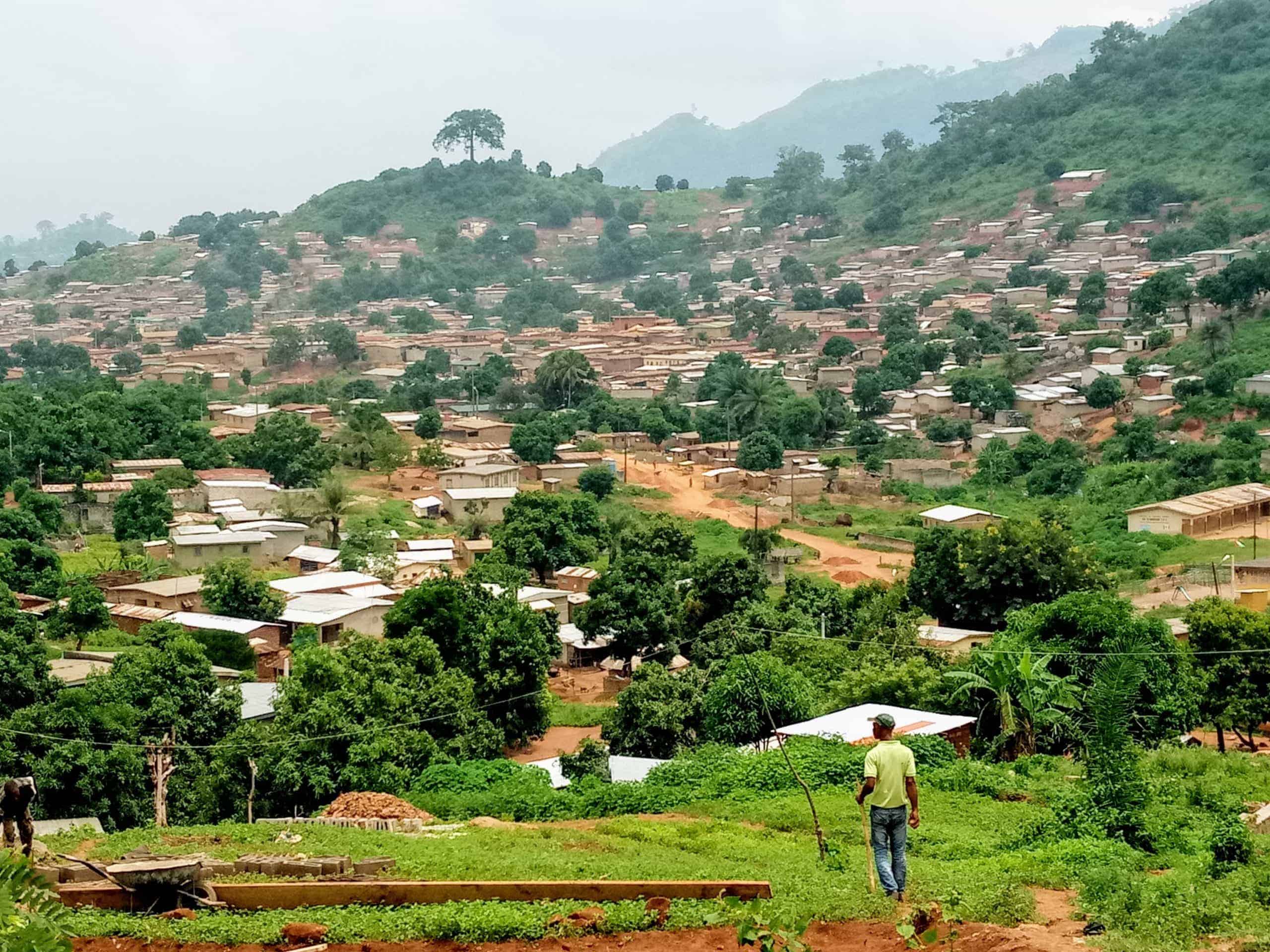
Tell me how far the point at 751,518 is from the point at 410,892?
30119 millimetres

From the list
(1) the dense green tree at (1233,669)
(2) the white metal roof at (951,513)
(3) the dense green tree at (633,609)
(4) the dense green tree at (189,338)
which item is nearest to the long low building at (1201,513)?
(2) the white metal roof at (951,513)

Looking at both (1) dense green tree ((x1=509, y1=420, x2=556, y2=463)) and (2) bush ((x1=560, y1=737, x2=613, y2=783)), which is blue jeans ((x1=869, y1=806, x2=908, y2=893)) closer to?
(2) bush ((x1=560, y1=737, x2=613, y2=783))

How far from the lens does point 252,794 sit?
599 inches

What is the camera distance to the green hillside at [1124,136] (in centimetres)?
7244

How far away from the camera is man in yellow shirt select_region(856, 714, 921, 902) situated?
7.87m

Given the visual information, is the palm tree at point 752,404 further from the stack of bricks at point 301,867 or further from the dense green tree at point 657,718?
the stack of bricks at point 301,867

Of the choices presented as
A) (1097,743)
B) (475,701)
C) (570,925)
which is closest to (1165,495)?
(475,701)

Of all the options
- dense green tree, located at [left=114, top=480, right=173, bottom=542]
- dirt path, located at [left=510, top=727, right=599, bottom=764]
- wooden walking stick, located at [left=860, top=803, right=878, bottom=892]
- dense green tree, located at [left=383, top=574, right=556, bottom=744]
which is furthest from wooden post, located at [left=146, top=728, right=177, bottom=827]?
dense green tree, located at [left=114, top=480, right=173, bottom=542]

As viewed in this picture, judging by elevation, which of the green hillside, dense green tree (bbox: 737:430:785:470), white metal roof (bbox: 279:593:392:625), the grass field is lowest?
dense green tree (bbox: 737:430:785:470)

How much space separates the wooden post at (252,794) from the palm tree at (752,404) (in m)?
32.5

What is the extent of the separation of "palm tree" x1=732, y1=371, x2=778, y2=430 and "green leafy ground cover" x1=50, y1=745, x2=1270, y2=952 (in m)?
33.3

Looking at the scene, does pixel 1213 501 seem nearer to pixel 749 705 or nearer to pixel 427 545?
pixel 427 545

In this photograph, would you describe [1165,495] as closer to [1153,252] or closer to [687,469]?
[687,469]

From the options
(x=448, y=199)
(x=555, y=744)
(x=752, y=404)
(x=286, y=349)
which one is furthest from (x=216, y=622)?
(x=448, y=199)
